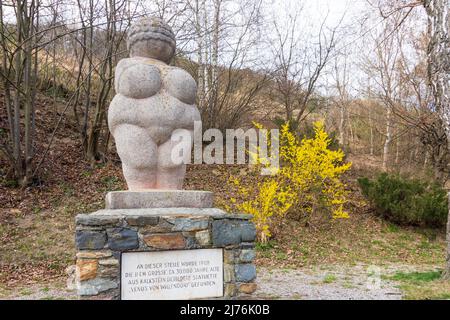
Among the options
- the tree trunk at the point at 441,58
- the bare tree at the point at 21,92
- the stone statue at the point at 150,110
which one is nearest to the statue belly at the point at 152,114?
the stone statue at the point at 150,110

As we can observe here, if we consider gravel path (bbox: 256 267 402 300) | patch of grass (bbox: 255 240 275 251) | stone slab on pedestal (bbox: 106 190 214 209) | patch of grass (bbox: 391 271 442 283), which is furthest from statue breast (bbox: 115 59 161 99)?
patch of grass (bbox: 255 240 275 251)

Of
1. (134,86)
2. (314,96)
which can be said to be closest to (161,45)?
(134,86)

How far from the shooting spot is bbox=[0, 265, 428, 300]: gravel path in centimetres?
548

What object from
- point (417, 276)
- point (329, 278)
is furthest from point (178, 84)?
point (417, 276)

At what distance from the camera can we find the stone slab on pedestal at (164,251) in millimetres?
3611

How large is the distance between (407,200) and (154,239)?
8.81m

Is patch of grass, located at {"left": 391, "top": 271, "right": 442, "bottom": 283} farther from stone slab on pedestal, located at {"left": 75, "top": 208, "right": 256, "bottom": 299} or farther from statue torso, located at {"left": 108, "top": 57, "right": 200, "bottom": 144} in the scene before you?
statue torso, located at {"left": 108, "top": 57, "right": 200, "bottom": 144}

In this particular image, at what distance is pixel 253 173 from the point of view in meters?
12.3

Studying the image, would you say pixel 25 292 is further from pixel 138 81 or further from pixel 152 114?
pixel 138 81

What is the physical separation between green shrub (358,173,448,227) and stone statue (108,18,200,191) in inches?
313

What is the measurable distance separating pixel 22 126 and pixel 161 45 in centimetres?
865

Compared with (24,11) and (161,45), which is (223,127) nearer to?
(24,11)

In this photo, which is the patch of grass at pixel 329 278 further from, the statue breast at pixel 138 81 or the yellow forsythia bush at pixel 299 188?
the statue breast at pixel 138 81

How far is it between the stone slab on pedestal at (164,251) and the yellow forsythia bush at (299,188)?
4671 mm
